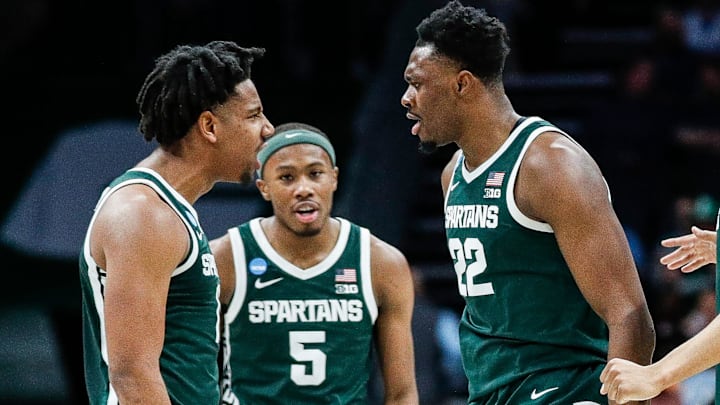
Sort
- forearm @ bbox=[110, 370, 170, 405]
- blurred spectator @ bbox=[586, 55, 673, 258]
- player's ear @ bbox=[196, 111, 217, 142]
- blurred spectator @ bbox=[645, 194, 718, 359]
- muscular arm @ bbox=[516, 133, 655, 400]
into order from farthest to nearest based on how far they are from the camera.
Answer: blurred spectator @ bbox=[586, 55, 673, 258] → blurred spectator @ bbox=[645, 194, 718, 359] → player's ear @ bbox=[196, 111, 217, 142] → muscular arm @ bbox=[516, 133, 655, 400] → forearm @ bbox=[110, 370, 170, 405]

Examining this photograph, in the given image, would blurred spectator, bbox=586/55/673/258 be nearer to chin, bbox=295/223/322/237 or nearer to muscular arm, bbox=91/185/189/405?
chin, bbox=295/223/322/237

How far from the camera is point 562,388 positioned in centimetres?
451

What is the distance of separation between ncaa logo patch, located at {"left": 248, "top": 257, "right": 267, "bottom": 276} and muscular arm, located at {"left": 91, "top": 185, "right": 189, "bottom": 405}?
1.55 m

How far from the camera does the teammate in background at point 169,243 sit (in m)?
4.14

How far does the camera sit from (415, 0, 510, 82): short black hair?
15.9 feet

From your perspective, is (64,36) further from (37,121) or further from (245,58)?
(245,58)

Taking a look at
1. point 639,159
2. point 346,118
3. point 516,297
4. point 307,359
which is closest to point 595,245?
point 516,297

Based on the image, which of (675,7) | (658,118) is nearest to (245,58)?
(658,118)

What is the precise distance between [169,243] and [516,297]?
4.23 ft

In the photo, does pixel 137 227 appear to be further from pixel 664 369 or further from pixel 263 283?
pixel 664 369

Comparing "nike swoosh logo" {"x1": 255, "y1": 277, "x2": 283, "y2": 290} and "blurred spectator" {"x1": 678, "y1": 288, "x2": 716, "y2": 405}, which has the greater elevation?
"nike swoosh logo" {"x1": 255, "y1": 277, "x2": 283, "y2": 290}

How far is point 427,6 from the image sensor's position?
36.7ft

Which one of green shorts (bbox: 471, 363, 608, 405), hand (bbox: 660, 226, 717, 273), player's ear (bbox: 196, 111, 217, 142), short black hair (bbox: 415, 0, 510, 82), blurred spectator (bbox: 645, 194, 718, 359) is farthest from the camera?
blurred spectator (bbox: 645, 194, 718, 359)

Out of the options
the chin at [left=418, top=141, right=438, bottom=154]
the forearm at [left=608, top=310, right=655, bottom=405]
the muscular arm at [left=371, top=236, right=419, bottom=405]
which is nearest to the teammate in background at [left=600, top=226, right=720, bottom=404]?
the forearm at [left=608, top=310, right=655, bottom=405]
